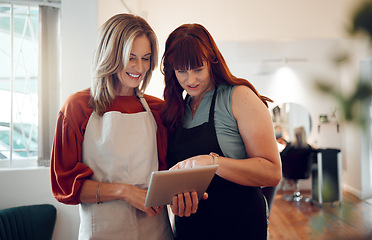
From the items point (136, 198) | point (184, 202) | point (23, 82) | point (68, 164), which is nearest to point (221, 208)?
point (184, 202)

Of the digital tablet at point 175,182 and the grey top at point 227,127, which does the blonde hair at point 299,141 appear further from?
the grey top at point 227,127

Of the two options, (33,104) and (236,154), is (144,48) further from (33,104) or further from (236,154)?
(33,104)

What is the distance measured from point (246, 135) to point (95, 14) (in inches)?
70.0

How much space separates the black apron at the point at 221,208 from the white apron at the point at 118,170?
15 centimetres

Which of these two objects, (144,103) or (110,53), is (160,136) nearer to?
(144,103)

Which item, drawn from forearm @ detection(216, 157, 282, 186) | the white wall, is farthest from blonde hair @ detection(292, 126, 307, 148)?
forearm @ detection(216, 157, 282, 186)

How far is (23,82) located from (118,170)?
171 centimetres

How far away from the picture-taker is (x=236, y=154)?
1.16m

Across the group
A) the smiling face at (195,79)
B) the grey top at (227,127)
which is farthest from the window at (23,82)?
the grey top at (227,127)

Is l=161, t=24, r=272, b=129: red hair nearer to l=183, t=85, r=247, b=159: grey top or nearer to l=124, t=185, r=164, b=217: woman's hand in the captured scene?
l=183, t=85, r=247, b=159: grey top

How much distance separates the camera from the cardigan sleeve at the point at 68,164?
1064 millimetres

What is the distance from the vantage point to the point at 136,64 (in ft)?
4.01

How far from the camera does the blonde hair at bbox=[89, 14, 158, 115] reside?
3.84 feet

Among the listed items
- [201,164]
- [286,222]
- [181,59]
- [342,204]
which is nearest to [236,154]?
[201,164]
